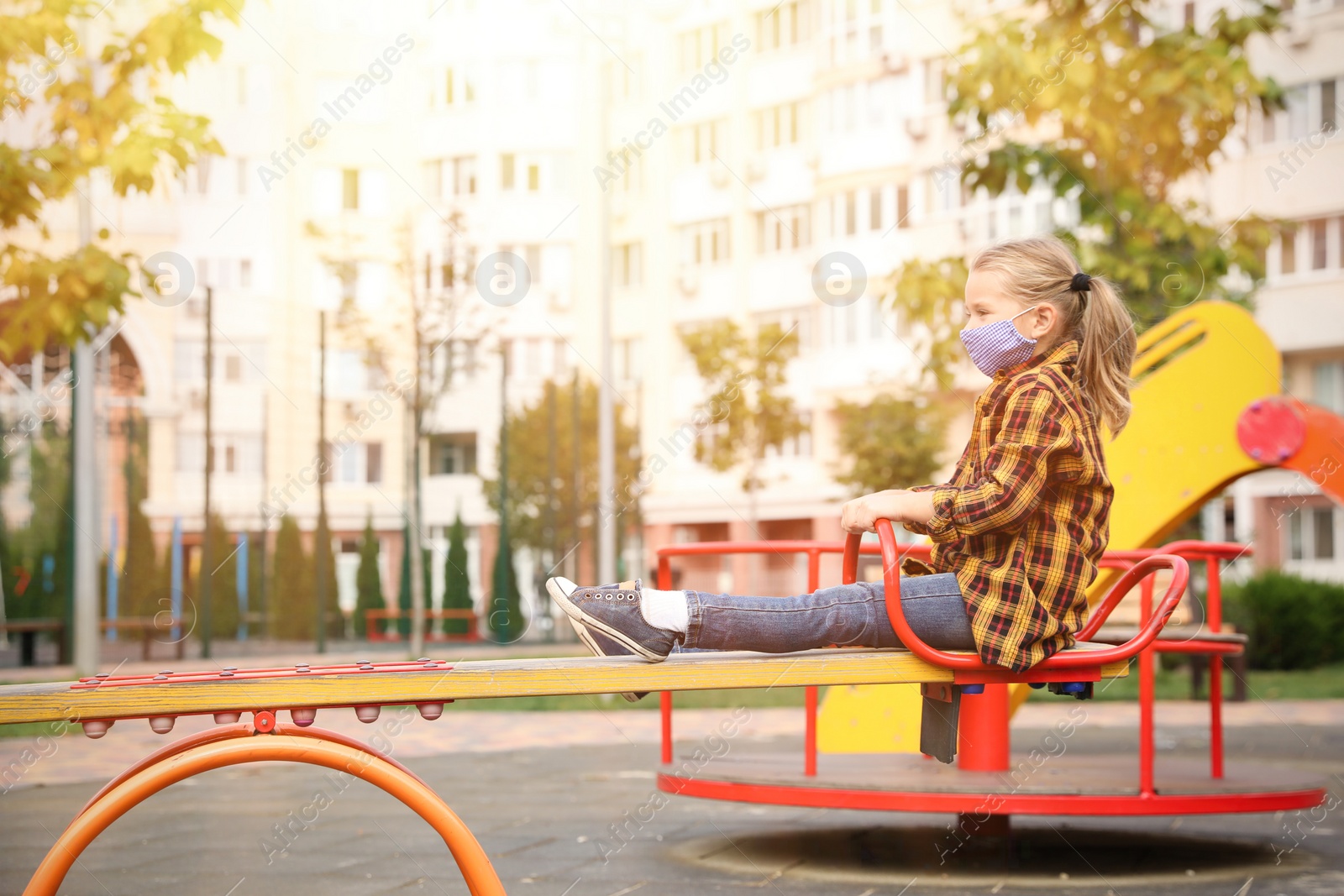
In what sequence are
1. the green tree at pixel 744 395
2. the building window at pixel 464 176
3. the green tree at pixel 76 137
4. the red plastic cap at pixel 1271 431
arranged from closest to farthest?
1. the red plastic cap at pixel 1271 431
2. the green tree at pixel 76 137
3. the green tree at pixel 744 395
4. the building window at pixel 464 176

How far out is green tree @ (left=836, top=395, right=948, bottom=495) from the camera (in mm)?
27250

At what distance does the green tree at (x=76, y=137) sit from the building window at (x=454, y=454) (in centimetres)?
2322

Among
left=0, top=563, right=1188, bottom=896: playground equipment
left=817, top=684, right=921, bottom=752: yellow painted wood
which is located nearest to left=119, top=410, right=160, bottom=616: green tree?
left=817, top=684, right=921, bottom=752: yellow painted wood

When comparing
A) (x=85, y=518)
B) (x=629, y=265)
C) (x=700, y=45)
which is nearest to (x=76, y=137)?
(x=85, y=518)

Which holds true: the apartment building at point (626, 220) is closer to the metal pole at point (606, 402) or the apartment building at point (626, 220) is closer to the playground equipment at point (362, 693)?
the metal pole at point (606, 402)

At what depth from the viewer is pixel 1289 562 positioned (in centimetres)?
3241

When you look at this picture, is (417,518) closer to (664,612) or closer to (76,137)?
(76,137)

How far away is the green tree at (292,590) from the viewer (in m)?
22.7

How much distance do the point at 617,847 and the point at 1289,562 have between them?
99.8 ft

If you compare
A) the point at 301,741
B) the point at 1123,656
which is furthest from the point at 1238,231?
the point at 301,741

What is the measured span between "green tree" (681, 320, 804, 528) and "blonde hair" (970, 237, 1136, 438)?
26.1 meters

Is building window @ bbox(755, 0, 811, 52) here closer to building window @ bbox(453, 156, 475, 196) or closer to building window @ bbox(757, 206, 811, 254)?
building window @ bbox(757, 206, 811, 254)

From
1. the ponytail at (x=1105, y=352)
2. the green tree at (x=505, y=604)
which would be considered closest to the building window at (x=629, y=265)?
the green tree at (x=505, y=604)

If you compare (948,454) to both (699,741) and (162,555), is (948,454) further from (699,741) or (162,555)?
(699,741)
